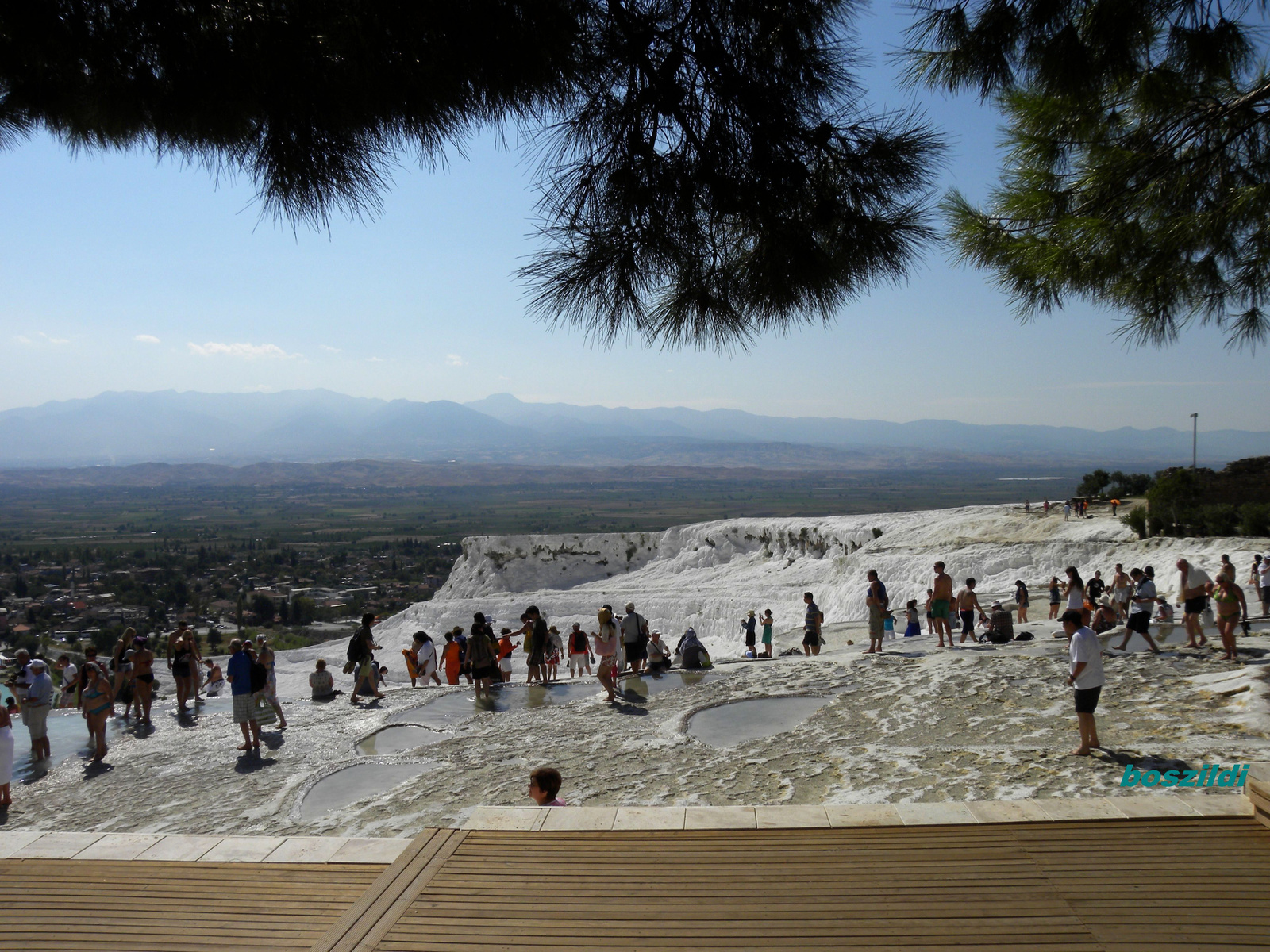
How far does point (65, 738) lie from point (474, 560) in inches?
983

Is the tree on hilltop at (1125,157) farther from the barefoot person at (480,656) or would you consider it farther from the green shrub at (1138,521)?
the green shrub at (1138,521)

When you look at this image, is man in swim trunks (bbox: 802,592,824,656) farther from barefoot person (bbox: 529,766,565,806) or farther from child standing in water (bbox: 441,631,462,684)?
barefoot person (bbox: 529,766,565,806)

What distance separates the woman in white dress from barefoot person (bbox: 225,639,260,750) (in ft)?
6.37

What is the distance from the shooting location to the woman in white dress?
23.0ft

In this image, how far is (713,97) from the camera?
3.99 meters

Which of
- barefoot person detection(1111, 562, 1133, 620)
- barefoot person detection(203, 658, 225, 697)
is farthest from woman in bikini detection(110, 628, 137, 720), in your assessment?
barefoot person detection(1111, 562, 1133, 620)

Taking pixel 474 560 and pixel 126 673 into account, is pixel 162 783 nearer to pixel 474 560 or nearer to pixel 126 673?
pixel 126 673

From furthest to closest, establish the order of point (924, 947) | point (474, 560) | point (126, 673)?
point (474, 560) → point (126, 673) → point (924, 947)

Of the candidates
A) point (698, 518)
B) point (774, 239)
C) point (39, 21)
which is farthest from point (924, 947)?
point (698, 518)

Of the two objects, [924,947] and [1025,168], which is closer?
[924,947]

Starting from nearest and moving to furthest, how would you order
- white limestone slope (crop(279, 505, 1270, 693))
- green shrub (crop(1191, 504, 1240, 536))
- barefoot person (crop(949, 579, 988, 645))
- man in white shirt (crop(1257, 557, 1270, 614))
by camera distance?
barefoot person (crop(949, 579, 988, 645)) < man in white shirt (crop(1257, 557, 1270, 614)) < green shrub (crop(1191, 504, 1240, 536)) < white limestone slope (crop(279, 505, 1270, 693))

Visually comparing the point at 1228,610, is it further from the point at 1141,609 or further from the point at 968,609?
the point at 968,609

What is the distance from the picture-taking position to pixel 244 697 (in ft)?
28.6

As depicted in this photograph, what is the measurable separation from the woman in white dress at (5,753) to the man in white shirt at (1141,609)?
1222 centimetres
